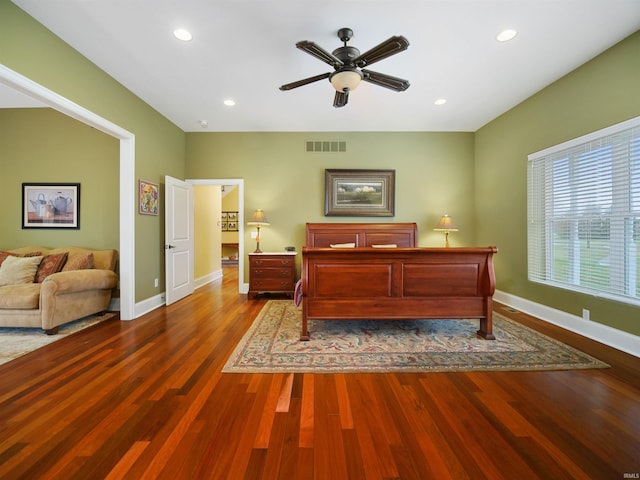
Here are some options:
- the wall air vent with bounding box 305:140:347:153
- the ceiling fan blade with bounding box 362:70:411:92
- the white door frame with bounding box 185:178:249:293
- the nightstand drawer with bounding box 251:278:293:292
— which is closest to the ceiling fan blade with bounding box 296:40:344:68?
the ceiling fan blade with bounding box 362:70:411:92

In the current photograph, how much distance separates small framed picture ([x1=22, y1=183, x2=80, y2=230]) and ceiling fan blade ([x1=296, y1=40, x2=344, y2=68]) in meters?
3.91

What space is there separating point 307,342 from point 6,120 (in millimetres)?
5453

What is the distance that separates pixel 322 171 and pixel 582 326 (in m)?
4.23

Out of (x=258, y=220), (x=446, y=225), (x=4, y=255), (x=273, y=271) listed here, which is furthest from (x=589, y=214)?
(x=4, y=255)

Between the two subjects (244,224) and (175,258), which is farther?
(244,224)

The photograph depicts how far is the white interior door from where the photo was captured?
156 inches

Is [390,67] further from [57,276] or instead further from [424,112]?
[57,276]

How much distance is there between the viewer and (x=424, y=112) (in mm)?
4016

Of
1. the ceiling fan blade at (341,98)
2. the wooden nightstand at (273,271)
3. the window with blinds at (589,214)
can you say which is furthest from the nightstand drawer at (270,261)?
the window with blinds at (589,214)

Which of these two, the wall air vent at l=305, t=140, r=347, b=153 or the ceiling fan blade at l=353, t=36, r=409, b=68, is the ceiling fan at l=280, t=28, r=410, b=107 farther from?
the wall air vent at l=305, t=140, r=347, b=153

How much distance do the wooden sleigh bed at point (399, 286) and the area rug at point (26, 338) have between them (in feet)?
8.60

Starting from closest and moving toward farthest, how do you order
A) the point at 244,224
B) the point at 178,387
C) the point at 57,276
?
the point at 178,387
the point at 57,276
the point at 244,224

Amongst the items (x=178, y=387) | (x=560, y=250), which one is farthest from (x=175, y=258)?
(x=560, y=250)

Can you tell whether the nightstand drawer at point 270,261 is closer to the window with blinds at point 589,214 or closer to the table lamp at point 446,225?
the table lamp at point 446,225
